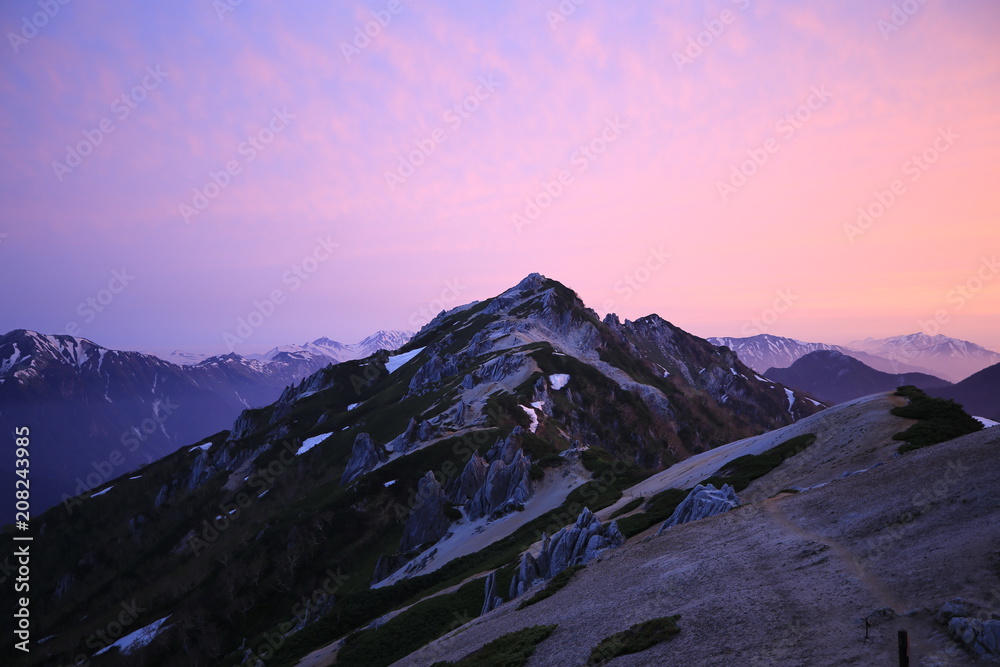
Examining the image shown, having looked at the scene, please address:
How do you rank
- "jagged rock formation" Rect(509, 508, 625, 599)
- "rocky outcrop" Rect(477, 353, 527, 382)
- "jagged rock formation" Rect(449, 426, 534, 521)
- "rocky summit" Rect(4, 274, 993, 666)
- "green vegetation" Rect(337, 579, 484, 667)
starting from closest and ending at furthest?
"rocky summit" Rect(4, 274, 993, 666) < "jagged rock formation" Rect(509, 508, 625, 599) < "green vegetation" Rect(337, 579, 484, 667) < "jagged rock formation" Rect(449, 426, 534, 521) < "rocky outcrop" Rect(477, 353, 527, 382)

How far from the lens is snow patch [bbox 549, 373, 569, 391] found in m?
154

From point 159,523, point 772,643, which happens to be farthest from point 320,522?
point 159,523

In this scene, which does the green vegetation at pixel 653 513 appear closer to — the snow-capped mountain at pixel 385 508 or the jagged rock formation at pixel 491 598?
the snow-capped mountain at pixel 385 508

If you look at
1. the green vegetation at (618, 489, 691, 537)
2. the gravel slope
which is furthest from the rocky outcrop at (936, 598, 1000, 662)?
the green vegetation at (618, 489, 691, 537)

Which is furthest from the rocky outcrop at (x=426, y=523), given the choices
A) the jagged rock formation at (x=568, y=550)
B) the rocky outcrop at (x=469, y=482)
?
the jagged rock formation at (x=568, y=550)

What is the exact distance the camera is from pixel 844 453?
136 feet

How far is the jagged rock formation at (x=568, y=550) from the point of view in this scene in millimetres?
40000

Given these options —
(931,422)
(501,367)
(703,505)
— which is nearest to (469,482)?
(703,505)

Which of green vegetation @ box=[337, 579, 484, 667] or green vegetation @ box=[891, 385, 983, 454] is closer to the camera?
green vegetation @ box=[891, 385, 983, 454]

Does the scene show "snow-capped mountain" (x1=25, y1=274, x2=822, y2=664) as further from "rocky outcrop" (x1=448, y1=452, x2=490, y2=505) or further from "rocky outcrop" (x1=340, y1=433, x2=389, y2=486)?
"rocky outcrop" (x1=340, y1=433, x2=389, y2=486)

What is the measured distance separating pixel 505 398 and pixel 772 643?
115 metres

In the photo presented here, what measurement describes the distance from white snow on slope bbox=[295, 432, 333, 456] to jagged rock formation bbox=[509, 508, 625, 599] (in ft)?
510

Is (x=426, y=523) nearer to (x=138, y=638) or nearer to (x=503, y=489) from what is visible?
(x=503, y=489)

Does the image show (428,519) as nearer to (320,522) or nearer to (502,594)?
(320,522)
